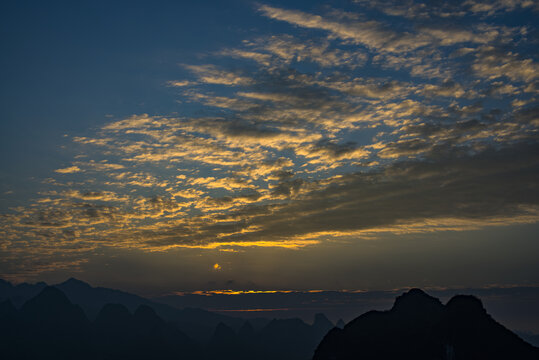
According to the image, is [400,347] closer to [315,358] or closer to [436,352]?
[436,352]

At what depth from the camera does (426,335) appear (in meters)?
120

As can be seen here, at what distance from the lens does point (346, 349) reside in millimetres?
129000

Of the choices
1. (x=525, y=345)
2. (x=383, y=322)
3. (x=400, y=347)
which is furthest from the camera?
(x=383, y=322)

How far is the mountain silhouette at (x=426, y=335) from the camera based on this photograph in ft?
356

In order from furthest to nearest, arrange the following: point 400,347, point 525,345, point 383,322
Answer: point 383,322, point 400,347, point 525,345

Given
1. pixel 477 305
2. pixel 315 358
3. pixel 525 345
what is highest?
pixel 477 305

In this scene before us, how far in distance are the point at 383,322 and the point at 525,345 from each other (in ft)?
130

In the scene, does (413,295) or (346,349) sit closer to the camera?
(346,349)

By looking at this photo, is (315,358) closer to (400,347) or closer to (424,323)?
(400,347)

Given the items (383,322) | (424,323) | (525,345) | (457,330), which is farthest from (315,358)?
(525,345)

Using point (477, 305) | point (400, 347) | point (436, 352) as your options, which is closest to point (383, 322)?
point (400, 347)

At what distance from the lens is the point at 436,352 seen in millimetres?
113688

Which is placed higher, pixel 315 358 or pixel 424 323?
pixel 424 323

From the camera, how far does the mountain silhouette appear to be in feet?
356
